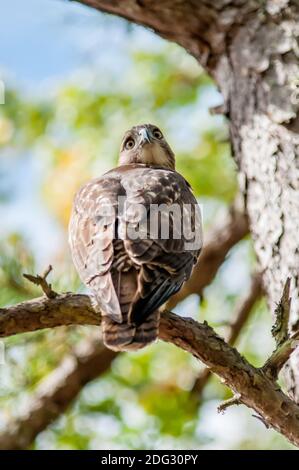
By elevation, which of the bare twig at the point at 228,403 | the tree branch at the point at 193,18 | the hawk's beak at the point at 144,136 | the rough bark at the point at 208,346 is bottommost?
the bare twig at the point at 228,403

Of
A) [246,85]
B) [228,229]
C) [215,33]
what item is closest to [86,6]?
[215,33]

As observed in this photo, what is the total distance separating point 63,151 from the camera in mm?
7277

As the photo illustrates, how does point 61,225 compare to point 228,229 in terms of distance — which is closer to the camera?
point 228,229

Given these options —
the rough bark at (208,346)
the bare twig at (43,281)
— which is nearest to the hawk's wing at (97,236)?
the rough bark at (208,346)

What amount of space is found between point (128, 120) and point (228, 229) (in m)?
1.45

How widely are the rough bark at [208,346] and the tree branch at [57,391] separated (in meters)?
2.14

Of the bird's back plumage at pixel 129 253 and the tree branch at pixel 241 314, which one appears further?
the tree branch at pixel 241 314

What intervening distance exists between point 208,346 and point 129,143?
2644 millimetres

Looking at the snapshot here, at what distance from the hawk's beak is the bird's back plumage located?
45.0 inches

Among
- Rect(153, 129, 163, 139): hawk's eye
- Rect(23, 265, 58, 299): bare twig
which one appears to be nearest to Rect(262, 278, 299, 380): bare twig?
Rect(23, 265, 58, 299): bare twig

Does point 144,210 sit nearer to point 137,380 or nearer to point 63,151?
point 137,380

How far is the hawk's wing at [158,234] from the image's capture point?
3881 mm

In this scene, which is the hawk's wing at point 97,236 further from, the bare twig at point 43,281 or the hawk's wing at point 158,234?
the bare twig at point 43,281

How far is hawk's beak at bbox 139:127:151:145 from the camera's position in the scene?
5918 mm
